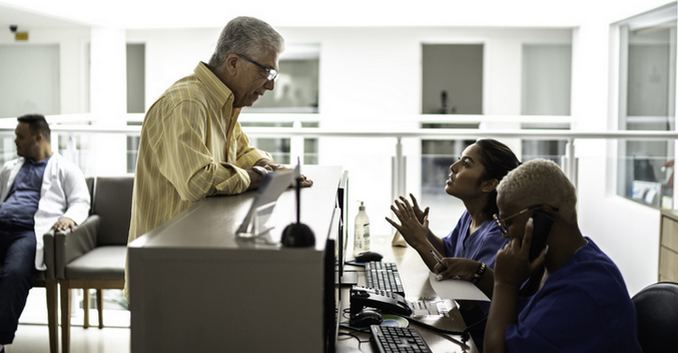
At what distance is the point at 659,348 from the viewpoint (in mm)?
1741

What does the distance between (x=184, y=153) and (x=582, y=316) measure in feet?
3.11

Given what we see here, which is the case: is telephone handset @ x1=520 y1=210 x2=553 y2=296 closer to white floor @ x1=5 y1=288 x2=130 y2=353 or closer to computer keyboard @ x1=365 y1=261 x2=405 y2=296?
computer keyboard @ x1=365 y1=261 x2=405 y2=296

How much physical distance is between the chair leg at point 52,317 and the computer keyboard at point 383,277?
1809 millimetres

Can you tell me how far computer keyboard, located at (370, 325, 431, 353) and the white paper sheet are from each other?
21cm

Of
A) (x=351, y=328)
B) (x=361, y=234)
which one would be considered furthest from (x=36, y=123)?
(x=351, y=328)

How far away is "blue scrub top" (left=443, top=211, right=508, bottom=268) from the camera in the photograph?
235cm

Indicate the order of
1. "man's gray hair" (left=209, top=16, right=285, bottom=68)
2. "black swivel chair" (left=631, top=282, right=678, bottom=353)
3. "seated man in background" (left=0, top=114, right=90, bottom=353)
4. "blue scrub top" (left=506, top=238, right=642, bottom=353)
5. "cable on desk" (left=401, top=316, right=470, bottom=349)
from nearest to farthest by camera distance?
"blue scrub top" (left=506, top=238, right=642, bottom=353)
"black swivel chair" (left=631, top=282, right=678, bottom=353)
"cable on desk" (left=401, top=316, right=470, bottom=349)
"man's gray hair" (left=209, top=16, right=285, bottom=68)
"seated man in background" (left=0, top=114, right=90, bottom=353)

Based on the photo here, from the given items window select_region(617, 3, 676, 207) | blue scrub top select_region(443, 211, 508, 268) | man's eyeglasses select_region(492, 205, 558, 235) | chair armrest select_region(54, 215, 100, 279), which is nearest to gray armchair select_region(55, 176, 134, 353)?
chair armrest select_region(54, 215, 100, 279)

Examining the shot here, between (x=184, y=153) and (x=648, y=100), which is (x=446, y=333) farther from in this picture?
(x=648, y=100)

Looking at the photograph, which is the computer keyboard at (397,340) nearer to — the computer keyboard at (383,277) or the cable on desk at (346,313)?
the cable on desk at (346,313)

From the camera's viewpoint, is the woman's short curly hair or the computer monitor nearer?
the computer monitor

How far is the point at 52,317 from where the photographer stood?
376 centimetres

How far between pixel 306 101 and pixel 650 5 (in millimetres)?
6161

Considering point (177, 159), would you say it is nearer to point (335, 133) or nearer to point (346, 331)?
point (346, 331)
